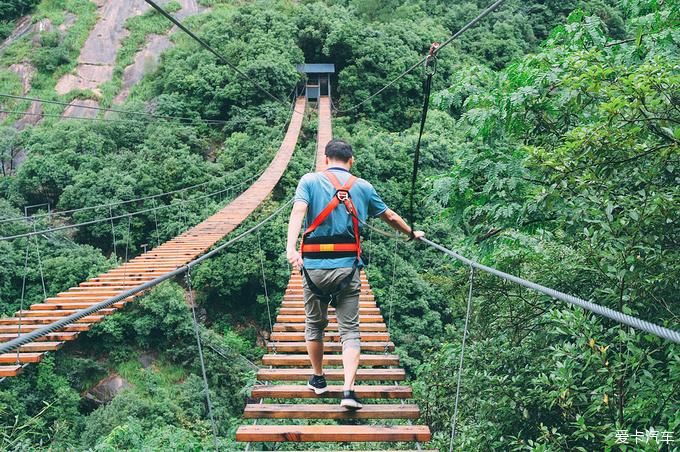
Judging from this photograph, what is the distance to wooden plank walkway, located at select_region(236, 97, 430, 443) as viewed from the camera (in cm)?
197

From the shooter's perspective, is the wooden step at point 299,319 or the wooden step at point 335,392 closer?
the wooden step at point 335,392

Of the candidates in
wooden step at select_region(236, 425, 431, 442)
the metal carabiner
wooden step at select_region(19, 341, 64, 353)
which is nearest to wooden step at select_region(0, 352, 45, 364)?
wooden step at select_region(19, 341, 64, 353)

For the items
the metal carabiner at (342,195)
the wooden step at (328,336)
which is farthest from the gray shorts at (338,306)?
the wooden step at (328,336)

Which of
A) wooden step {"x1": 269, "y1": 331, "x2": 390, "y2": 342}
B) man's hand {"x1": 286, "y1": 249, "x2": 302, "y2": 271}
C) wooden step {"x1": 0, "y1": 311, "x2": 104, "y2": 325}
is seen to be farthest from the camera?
wooden step {"x1": 0, "y1": 311, "x2": 104, "y2": 325}

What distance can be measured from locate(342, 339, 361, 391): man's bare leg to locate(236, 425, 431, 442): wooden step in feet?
0.54

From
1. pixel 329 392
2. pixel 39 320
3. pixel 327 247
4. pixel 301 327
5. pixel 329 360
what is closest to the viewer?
pixel 327 247

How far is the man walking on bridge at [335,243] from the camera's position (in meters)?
2.00

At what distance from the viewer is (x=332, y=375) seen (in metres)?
2.54

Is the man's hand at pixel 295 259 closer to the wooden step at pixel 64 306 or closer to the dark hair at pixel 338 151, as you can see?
the dark hair at pixel 338 151

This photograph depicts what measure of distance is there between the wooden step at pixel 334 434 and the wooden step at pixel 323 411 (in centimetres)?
10

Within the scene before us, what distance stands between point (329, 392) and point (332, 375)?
289 millimetres

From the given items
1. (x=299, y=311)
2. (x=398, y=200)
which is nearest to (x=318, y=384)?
(x=299, y=311)

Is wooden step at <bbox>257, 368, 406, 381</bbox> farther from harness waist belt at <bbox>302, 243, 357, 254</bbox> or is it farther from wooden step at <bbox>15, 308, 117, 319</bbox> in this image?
wooden step at <bbox>15, 308, 117, 319</bbox>

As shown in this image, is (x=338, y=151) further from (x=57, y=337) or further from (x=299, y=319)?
(x=57, y=337)
